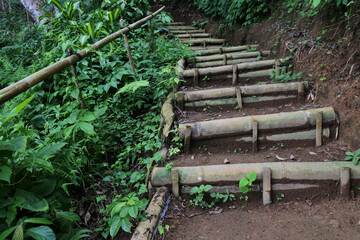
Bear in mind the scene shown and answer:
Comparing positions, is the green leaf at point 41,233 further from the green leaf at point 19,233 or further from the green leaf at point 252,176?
the green leaf at point 252,176

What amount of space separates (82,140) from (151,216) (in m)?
1.15

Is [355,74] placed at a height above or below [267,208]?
above

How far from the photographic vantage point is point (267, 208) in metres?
2.27

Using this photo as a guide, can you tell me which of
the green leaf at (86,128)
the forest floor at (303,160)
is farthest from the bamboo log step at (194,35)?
the green leaf at (86,128)

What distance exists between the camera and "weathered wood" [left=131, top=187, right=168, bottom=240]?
1.84 meters

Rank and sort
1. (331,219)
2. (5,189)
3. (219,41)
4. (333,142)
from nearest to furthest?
(5,189) → (331,219) → (333,142) → (219,41)

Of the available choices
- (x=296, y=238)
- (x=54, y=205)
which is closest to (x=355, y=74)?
(x=296, y=238)

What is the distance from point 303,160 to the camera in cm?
263

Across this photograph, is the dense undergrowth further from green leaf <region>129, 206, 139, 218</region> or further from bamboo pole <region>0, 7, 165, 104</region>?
bamboo pole <region>0, 7, 165, 104</region>

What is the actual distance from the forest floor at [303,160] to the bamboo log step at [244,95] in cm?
15

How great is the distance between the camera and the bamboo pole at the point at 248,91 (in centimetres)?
353

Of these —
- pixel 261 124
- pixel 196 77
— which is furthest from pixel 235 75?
pixel 261 124

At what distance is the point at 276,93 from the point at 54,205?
10.6 ft

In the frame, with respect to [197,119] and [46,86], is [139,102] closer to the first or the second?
[197,119]
